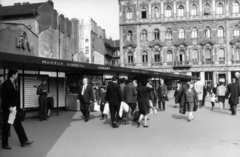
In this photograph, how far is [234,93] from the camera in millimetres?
13820

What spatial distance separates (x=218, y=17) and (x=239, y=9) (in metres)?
3.61

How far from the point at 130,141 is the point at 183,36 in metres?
41.1

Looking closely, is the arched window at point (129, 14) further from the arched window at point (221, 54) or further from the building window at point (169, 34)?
the arched window at point (221, 54)

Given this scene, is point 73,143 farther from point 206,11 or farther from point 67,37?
point 206,11

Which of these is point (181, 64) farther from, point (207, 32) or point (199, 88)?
point (199, 88)

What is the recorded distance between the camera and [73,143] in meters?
7.23

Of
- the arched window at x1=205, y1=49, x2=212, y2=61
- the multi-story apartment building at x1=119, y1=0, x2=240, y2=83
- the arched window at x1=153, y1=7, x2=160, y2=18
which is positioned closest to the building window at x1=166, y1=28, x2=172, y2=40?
the multi-story apartment building at x1=119, y1=0, x2=240, y2=83

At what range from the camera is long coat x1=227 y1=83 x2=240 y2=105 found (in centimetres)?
1372

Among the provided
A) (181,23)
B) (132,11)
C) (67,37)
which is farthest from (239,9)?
(67,37)

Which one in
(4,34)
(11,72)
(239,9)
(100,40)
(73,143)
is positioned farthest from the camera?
(100,40)

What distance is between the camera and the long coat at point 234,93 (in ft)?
45.0

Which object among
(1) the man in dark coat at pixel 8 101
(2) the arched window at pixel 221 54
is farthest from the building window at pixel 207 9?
(1) the man in dark coat at pixel 8 101

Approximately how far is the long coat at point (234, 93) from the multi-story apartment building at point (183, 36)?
103ft

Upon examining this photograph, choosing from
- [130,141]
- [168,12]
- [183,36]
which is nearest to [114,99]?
[130,141]
